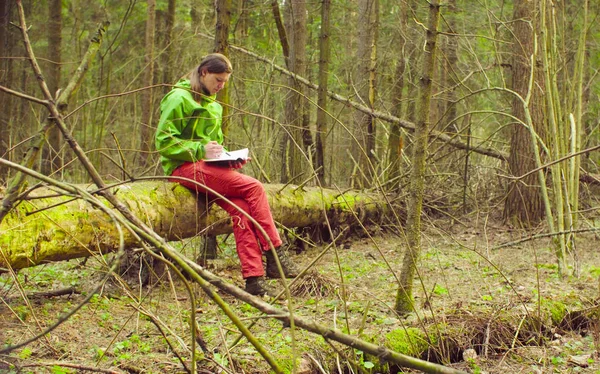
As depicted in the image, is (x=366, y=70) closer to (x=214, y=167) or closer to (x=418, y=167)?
(x=214, y=167)

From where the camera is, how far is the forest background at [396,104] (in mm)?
4730

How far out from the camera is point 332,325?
3879 millimetres

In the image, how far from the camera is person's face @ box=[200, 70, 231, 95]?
4754 millimetres

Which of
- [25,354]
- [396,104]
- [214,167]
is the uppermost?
[396,104]

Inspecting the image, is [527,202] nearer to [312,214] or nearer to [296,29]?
[312,214]

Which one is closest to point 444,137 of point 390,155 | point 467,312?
point 390,155

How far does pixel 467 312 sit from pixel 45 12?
556 inches

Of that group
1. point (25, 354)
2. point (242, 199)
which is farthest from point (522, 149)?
point (25, 354)

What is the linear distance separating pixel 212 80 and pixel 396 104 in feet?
17.2

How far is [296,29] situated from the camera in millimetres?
8164

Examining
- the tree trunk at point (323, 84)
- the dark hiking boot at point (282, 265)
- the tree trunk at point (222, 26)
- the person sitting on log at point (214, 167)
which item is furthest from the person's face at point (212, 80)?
the tree trunk at point (323, 84)

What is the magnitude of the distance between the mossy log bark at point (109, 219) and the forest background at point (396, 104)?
34 cm

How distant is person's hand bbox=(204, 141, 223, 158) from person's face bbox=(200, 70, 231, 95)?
0.44 metres

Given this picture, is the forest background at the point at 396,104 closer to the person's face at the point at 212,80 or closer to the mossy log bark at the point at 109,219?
the mossy log bark at the point at 109,219
